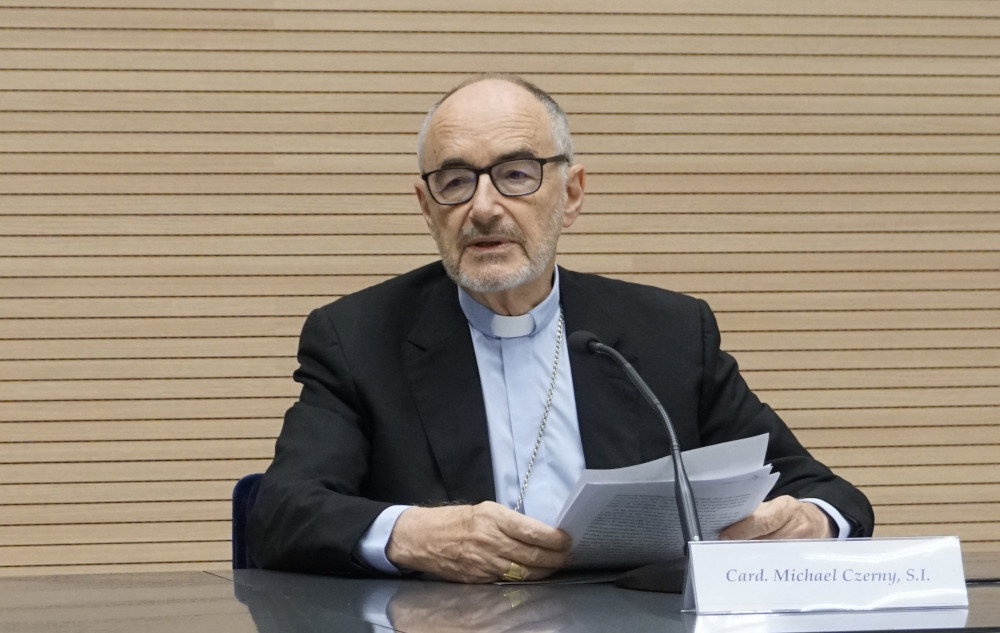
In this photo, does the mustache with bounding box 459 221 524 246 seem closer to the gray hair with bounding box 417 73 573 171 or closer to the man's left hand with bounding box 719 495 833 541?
the gray hair with bounding box 417 73 573 171

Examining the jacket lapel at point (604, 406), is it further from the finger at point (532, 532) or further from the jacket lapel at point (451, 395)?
the finger at point (532, 532)

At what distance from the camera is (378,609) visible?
1381 mm

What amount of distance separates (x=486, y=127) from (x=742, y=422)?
0.77 meters

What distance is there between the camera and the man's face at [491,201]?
2.19 metres

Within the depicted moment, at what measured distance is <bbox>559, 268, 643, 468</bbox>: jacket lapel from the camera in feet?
7.25

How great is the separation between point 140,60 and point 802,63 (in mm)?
2270

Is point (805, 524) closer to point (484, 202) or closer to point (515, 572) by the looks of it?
point (515, 572)

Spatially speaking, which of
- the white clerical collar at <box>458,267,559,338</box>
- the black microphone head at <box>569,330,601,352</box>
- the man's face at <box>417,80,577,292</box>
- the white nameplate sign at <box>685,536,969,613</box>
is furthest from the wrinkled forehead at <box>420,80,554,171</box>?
the white nameplate sign at <box>685,536,969,613</box>

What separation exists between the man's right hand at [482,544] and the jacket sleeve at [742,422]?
63 cm

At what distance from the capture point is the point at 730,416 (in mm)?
2344

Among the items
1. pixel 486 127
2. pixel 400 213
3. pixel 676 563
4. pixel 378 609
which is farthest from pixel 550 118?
pixel 400 213

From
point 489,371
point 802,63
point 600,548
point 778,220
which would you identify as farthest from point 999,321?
point 600,548

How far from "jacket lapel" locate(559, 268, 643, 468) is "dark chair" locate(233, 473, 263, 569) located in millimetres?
615

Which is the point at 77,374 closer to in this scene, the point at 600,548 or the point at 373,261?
the point at 373,261
